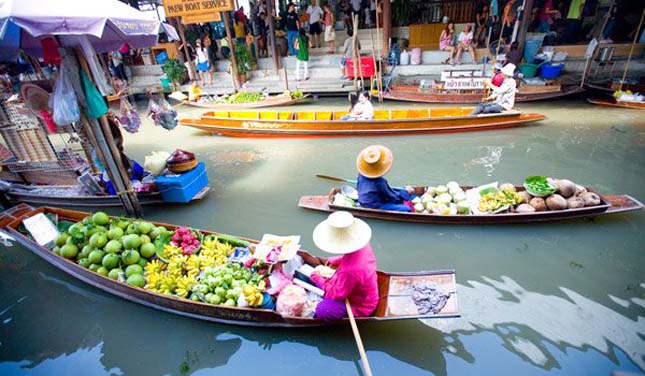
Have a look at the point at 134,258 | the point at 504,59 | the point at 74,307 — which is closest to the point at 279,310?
the point at 134,258

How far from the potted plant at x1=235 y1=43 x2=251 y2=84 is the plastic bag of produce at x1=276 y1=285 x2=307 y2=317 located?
43.8 feet

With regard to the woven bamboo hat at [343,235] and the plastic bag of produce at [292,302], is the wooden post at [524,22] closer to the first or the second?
the woven bamboo hat at [343,235]

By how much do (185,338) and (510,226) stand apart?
16.8ft

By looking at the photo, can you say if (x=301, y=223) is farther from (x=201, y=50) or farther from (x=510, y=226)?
(x=201, y=50)

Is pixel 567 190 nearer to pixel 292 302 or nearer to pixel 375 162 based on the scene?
pixel 375 162

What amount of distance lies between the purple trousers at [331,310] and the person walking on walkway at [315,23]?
14.6m

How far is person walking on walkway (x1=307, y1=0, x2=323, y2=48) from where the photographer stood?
14445 mm

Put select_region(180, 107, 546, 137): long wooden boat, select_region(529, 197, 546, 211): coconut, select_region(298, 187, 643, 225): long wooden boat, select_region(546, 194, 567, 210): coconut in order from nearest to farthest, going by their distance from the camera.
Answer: select_region(298, 187, 643, 225): long wooden boat, select_region(546, 194, 567, 210): coconut, select_region(529, 197, 546, 211): coconut, select_region(180, 107, 546, 137): long wooden boat

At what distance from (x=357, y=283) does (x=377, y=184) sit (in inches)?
87.8

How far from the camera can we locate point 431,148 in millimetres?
8367

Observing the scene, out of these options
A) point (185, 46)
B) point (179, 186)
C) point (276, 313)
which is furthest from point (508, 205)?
point (185, 46)

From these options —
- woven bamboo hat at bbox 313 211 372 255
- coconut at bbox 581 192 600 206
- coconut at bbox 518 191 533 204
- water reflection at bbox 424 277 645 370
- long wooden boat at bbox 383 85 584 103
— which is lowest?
water reflection at bbox 424 277 645 370

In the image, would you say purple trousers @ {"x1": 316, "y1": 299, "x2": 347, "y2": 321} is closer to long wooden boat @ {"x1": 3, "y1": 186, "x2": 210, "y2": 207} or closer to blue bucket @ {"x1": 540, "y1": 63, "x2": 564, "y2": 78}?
long wooden boat @ {"x1": 3, "y1": 186, "x2": 210, "y2": 207}

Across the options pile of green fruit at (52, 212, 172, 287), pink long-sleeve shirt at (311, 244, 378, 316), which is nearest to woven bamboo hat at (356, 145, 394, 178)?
pink long-sleeve shirt at (311, 244, 378, 316)
